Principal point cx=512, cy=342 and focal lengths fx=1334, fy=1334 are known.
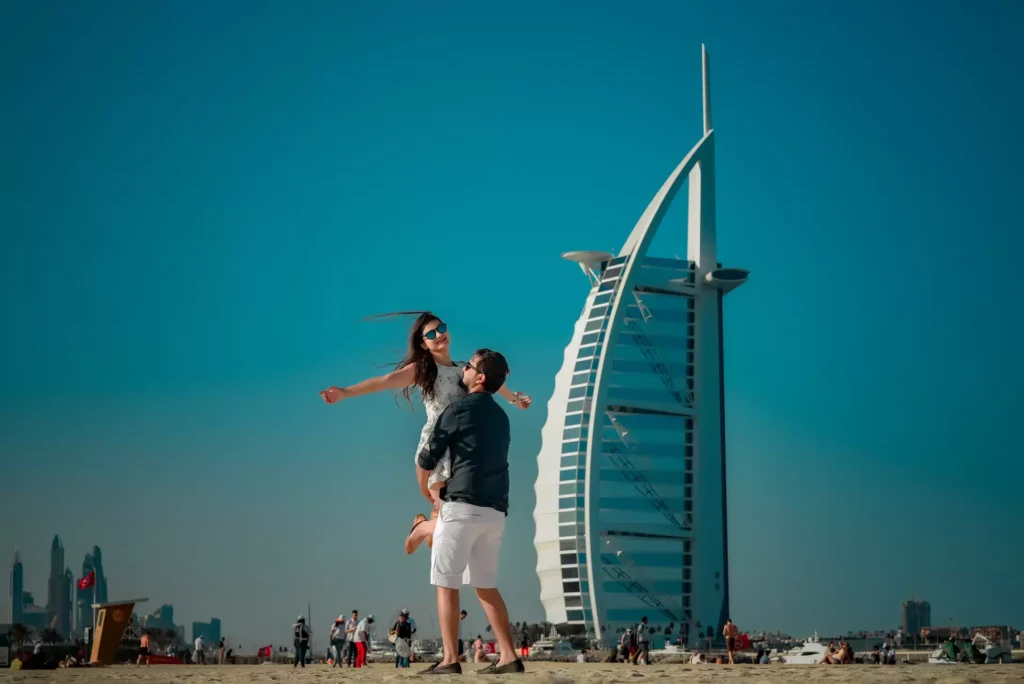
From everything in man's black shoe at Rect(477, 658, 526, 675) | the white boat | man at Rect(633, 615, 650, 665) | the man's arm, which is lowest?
the white boat

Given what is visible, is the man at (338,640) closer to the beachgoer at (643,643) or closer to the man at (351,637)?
the man at (351,637)

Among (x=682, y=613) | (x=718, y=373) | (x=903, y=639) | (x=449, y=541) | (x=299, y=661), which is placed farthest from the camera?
(x=718, y=373)

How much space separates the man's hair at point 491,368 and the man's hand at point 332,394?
3.00 ft

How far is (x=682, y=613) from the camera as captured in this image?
290ft

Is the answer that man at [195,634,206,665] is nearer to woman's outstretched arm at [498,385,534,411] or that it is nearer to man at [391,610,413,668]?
man at [391,610,413,668]

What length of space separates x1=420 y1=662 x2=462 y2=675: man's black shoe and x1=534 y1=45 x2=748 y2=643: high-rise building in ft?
241

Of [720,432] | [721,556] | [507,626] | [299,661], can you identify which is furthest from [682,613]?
[507,626]

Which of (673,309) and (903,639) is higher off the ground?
(673,309)

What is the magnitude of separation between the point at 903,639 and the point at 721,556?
14.7m

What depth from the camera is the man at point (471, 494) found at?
8.53 metres

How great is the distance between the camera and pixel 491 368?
878cm

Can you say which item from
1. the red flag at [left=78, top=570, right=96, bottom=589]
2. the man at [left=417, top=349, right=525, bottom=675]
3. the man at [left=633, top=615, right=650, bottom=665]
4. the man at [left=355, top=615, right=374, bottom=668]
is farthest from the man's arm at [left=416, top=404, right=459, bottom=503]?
the red flag at [left=78, top=570, right=96, bottom=589]

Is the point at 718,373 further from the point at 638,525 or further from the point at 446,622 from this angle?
the point at 446,622

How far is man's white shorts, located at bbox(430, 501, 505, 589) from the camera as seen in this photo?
8.55 metres
